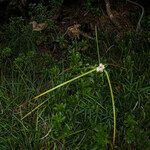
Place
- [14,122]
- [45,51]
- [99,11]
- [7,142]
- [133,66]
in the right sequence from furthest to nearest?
1. [99,11]
2. [45,51]
3. [133,66]
4. [14,122]
5. [7,142]

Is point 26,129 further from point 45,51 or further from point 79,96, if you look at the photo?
point 45,51

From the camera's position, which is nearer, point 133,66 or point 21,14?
point 133,66

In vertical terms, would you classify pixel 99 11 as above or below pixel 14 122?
above

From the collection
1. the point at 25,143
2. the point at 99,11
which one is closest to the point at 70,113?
the point at 25,143

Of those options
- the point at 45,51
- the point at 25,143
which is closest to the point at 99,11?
the point at 45,51

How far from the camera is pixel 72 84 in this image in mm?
3623

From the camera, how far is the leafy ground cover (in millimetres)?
3080

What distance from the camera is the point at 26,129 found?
10.5 ft

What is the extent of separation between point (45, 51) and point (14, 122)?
1.19m

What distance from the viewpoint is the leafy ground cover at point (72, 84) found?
10.1 ft

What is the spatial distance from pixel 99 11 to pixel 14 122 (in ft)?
6.30

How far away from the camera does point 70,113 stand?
324 centimetres

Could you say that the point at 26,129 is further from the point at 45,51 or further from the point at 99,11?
the point at 99,11

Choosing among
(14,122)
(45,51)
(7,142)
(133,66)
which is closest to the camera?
(7,142)
